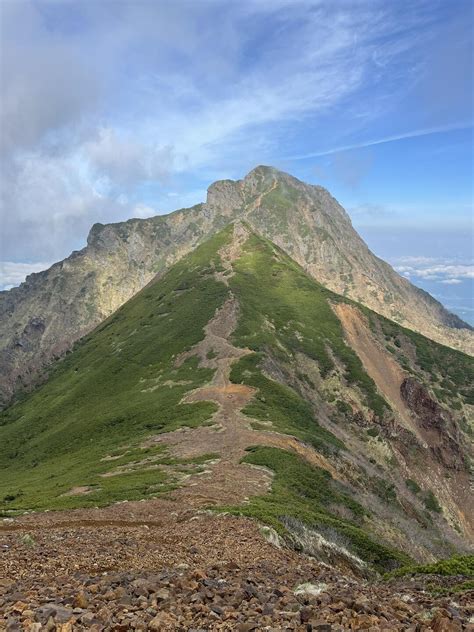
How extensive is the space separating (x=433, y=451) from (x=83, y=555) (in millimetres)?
90134

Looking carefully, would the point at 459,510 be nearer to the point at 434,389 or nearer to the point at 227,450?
the point at 434,389

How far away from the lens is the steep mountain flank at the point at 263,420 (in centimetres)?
4247

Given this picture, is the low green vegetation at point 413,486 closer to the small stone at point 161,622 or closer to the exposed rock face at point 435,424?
the exposed rock face at point 435,424

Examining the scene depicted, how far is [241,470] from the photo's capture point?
1843 inches

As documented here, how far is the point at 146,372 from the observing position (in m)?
104

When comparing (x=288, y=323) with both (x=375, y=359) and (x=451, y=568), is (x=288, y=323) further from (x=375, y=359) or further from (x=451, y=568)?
(x=451, y=568)

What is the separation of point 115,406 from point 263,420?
35.3 meters

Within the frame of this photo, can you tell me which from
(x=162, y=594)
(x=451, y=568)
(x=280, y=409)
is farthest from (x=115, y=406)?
(x=162, y=594)

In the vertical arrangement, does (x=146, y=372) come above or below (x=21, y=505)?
above

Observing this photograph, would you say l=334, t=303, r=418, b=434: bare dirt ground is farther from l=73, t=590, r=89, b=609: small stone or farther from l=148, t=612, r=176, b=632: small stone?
l=148, t=612, r=176, b=632: small stone

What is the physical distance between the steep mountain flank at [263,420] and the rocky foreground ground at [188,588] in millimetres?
6776

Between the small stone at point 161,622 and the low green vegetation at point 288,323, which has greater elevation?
the low green vegetation at point 288,323

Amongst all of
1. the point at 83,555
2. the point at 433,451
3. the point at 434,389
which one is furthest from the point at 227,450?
the point at 434,389

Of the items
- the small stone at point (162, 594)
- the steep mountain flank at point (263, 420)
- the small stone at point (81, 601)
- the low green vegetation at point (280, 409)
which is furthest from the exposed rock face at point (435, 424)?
the small stone at point (81, 601)
